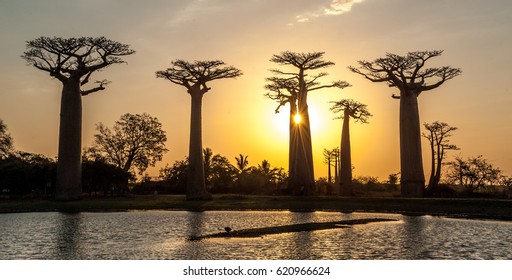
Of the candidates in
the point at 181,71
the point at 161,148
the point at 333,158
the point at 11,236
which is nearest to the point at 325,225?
the point at 11,236

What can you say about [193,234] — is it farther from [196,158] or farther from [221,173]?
[221,173]

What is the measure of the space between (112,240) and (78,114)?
2506 cm

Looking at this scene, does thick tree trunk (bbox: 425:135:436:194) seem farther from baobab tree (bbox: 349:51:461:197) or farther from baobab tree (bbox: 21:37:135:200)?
baobab tree (bbox: 21:37:135:200)

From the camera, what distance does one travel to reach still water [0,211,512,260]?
15.8 m

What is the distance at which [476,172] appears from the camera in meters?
54.8

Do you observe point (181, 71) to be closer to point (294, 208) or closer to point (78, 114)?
point (78, 114)

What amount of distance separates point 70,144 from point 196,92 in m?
9.59

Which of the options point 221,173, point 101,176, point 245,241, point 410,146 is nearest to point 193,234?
point 245,241

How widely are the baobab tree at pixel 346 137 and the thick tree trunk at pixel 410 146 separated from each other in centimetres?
706

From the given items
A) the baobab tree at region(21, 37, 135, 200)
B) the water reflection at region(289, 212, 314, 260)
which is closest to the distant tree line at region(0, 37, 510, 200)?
the baobab tree at region(21, 37, 135, 200)

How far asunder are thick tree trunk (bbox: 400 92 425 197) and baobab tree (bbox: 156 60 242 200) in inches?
501

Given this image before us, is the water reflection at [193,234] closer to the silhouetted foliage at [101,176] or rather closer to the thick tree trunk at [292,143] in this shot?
the thick tree trunk at [292,143]
